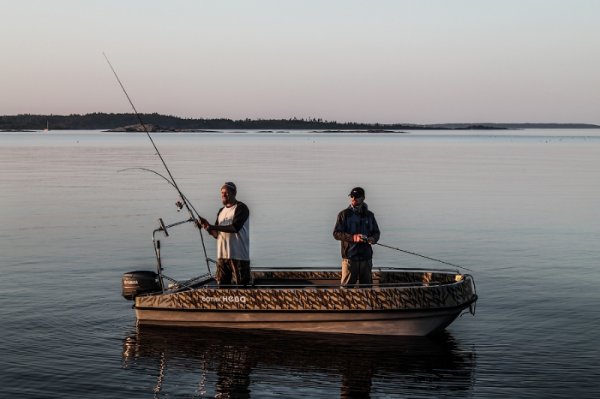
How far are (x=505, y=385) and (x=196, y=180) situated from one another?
1287 inches

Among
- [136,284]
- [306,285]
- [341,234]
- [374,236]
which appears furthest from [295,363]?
[136,284]

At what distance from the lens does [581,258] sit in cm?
1931

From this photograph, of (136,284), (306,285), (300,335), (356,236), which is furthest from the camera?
(306,285)

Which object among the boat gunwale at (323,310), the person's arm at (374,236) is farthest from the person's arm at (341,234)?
the boat gunwale at (323,310)

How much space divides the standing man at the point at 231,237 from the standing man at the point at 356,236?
4.42 feet

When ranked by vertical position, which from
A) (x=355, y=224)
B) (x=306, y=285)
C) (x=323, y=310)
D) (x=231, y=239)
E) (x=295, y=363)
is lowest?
(x=295, y=363)

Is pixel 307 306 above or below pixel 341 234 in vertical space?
below

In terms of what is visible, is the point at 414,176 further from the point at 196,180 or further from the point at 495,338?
the point at 495,338

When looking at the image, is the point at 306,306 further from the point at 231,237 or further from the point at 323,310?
the point at 231,237

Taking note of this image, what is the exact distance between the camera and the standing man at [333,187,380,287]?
1277cm

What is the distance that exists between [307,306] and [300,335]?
18.8 inches

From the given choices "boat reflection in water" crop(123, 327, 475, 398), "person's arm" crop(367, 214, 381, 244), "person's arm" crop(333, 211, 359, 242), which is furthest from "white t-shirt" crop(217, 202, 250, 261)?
"person's arm" crop(367, 214, 381, 244)

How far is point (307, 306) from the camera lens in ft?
42.5

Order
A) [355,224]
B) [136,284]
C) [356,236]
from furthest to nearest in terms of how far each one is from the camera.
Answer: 1. [136,284]
2. [355,224]
3. [356,236]
